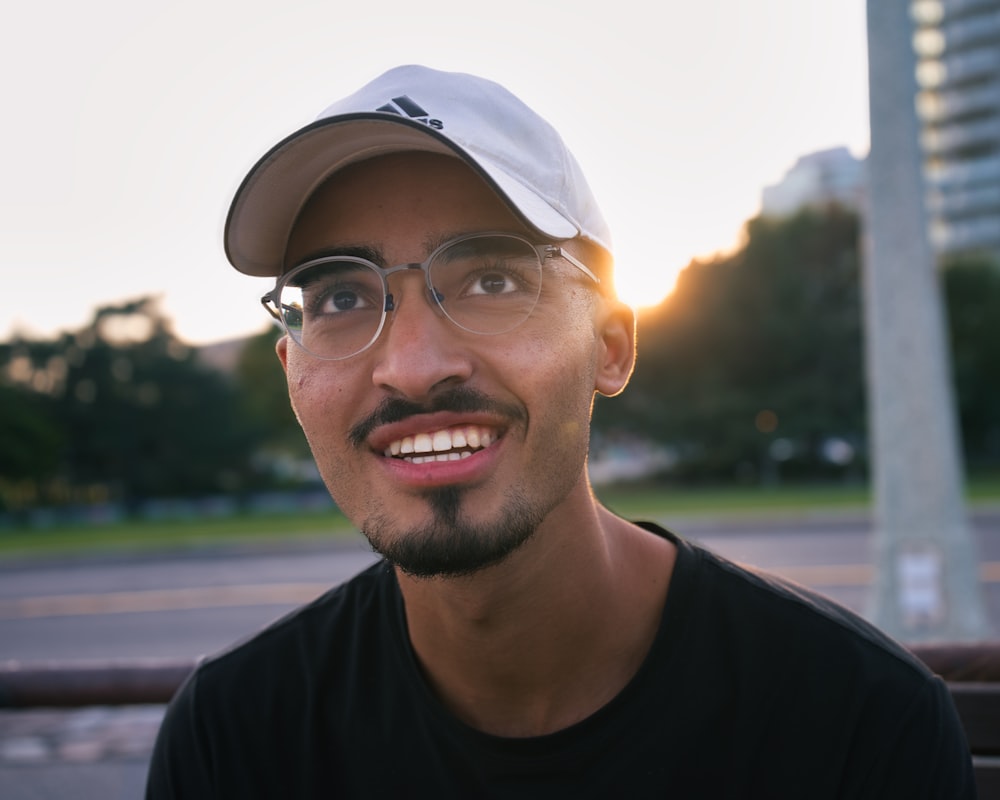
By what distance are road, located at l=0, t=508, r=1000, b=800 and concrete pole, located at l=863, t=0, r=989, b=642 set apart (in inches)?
143

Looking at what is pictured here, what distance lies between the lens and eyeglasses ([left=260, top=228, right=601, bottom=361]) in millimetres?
1658

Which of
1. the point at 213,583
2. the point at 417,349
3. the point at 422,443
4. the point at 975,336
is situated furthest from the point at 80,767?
the point at 975,336

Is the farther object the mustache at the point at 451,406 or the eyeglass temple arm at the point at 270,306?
the eyeglass temple arm at the point at 270,306

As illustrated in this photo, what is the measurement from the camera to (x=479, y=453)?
1.60 meters

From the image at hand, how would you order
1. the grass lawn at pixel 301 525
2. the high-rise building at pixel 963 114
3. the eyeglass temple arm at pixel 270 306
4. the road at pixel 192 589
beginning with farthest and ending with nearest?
the high-rise building at pixel 963 114
the grass lawn at pixel 301 525
the road at pixel 192 589
the eyeglass temple arm at pixel 270 306

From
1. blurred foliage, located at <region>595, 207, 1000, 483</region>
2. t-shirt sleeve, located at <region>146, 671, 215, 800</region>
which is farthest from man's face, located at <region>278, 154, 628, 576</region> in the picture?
blurred foliage, located at <region>595, 207, 1000, 483</region>

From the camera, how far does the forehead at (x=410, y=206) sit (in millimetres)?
1686

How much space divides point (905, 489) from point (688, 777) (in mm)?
4937

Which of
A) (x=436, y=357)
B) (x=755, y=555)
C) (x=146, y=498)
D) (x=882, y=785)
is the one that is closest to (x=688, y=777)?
(x=882, y=785)

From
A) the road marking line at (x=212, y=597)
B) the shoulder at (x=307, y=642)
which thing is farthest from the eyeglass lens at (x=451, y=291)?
the road marking line at (x=212, y=597)

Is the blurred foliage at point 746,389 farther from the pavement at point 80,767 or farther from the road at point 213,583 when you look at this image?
the pavement at point 80,767

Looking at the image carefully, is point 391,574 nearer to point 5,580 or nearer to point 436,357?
point 436,357

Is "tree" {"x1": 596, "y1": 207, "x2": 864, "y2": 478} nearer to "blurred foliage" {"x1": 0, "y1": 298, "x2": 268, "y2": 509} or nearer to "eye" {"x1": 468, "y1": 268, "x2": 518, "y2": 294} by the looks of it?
"blurred foliage" {"x1": 0, "y1": 298, "x2": 268, "y2": 509}

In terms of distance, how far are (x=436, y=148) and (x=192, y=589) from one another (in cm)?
1467
